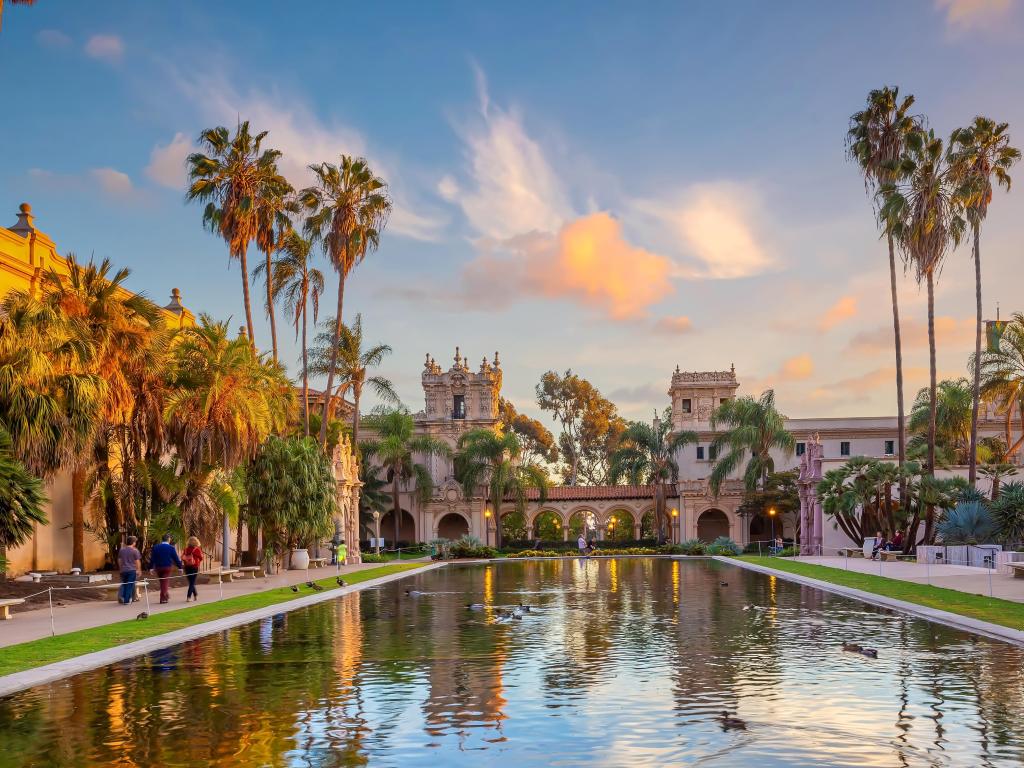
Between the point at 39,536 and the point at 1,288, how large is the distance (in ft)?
27.5

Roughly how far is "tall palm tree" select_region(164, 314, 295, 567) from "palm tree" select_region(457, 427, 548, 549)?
118 feet

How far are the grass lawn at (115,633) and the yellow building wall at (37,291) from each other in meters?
11.0

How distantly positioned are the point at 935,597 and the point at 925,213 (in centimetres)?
2607

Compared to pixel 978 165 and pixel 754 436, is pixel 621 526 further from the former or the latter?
pixel 978 165

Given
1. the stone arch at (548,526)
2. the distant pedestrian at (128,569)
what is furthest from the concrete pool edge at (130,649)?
the stone arch at (548,526)

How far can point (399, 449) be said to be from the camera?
70.9 meters

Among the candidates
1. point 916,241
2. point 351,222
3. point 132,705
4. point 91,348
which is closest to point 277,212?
point 351,222

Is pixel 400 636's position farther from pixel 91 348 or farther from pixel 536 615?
pixel 91 348

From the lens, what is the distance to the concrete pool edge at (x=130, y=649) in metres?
13.6

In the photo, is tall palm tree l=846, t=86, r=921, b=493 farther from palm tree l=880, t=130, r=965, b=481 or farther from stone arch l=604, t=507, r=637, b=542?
stone arch l=604, t=507, r=637, b=542

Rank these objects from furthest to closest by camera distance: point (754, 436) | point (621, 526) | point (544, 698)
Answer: point (621, 526) → point (754, 436) → point (544, 698)

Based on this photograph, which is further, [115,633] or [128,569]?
[128,569]

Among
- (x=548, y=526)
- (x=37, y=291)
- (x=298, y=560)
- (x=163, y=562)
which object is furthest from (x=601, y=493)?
(x=163, y=562)

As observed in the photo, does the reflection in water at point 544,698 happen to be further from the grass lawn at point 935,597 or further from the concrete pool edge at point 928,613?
the grass lawn at point 935,597
